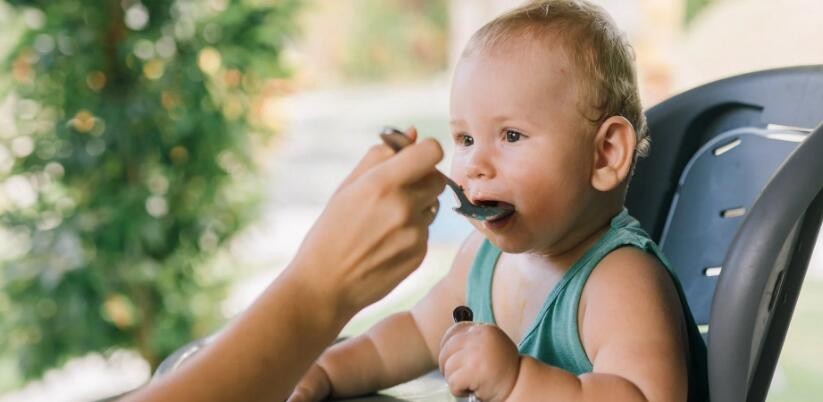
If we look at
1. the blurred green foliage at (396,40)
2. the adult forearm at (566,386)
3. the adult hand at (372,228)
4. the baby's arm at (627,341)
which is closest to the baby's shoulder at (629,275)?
the baby's arm at (627,341)

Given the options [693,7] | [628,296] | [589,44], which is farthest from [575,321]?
[693,7]

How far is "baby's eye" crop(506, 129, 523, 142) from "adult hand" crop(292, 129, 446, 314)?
8.8 inches

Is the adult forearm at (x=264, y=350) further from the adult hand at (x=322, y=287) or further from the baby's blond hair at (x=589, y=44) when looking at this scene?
the baby's blond hair at (x=589, y=44)

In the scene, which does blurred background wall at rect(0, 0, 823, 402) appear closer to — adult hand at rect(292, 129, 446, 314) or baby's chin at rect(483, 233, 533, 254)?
baby's chin at rect(483, 233, 533, 254)

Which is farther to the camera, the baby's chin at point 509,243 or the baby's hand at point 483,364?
the baby's chin at point 509,243

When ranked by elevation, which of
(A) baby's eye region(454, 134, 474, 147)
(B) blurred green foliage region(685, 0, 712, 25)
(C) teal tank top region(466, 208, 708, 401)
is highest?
(A) baby's eye region(454, 134, 474, 147)

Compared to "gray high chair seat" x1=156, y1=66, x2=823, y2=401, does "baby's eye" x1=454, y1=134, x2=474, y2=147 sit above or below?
above

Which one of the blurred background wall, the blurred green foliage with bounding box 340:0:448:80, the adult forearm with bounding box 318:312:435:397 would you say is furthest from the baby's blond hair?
the blurred green foliage with bounding box 340:0:448:80

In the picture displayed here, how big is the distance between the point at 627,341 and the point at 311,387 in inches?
15.6

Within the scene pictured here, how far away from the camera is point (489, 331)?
86cm

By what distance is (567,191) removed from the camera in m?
0.97

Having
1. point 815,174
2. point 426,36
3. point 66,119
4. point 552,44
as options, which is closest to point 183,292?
point 66,119

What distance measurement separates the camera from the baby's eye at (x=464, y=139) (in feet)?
A: 3.30

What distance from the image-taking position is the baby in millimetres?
884
